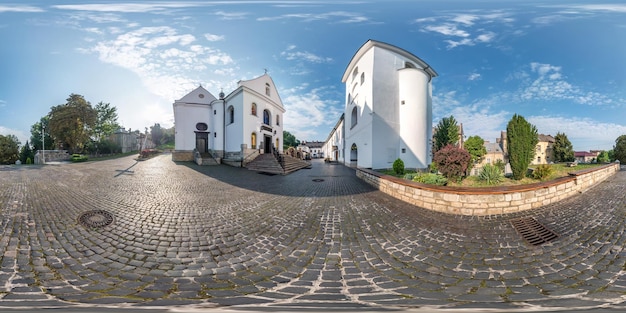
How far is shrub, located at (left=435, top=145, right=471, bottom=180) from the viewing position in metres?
9.48

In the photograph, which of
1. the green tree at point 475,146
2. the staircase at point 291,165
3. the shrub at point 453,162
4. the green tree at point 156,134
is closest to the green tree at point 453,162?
the shrub at point 453,162

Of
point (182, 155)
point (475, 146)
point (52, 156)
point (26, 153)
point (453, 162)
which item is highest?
point (475, 146)

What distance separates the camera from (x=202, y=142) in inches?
1054

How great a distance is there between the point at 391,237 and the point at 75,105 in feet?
139

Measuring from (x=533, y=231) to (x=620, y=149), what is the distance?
4678cm

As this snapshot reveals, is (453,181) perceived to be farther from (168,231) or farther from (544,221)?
(168,231)

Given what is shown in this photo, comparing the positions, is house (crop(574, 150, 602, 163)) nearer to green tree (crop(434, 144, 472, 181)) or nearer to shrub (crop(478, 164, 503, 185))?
shrub (crop(478, 164, 503, 185))

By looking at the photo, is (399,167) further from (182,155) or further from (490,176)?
(182,155)

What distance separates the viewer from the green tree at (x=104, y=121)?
35844 millimetres

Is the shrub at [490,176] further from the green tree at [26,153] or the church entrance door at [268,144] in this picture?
the green tree at [26,153]

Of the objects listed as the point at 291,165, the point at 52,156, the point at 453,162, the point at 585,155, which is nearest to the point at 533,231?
the point at 453,162

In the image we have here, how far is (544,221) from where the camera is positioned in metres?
5.68

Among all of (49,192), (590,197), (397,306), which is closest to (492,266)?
(397,306)

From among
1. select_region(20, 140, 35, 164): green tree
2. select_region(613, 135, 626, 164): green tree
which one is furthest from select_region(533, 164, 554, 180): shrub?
select_region(20, 140, 35, 164): green tree
